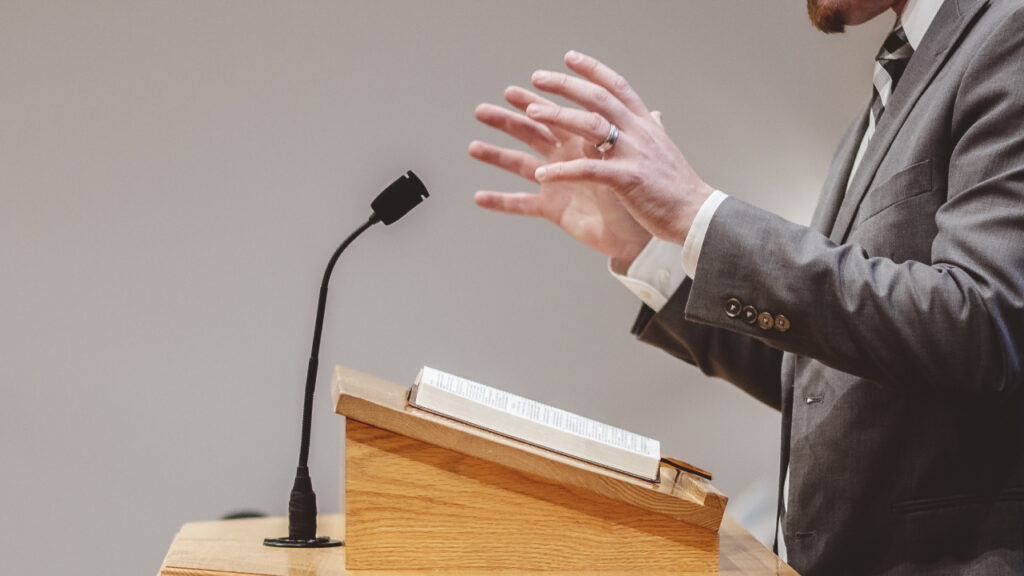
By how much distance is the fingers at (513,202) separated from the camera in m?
1.37

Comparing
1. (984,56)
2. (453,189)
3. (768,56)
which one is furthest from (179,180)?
(984,56)

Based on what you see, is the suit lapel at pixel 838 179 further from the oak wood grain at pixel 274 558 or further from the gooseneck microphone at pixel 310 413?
the gooseneck microphone at pixel 310 413

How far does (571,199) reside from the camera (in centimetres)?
136

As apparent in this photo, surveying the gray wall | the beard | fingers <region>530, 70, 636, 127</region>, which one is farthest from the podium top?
the gray wall

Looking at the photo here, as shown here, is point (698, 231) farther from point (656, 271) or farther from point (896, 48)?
point (896, 48)

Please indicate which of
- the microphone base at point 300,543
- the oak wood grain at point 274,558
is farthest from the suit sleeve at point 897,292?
the microphone base at point 300,543

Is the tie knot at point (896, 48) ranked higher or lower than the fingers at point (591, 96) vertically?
higher

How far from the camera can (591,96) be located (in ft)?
3.29

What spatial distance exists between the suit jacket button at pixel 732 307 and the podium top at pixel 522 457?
0.63 ft

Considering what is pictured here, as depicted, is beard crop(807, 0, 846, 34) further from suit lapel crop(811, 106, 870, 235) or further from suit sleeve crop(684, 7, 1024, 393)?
suit sleeve crop(684, 7, 1024, 393)

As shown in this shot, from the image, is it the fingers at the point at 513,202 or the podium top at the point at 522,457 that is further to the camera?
the fingers at the point at 513,202

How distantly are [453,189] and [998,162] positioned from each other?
174 cm

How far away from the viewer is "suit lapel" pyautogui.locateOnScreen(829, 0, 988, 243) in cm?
114

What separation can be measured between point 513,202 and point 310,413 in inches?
18.2
